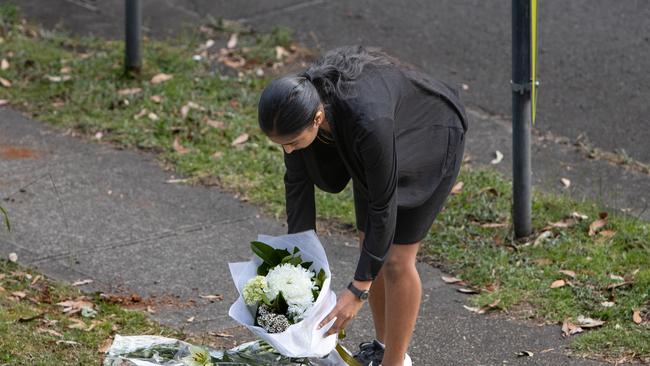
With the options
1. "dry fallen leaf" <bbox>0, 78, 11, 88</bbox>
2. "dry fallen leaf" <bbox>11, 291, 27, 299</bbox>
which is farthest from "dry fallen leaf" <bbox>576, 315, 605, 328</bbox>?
"dry fallen leaf" <bbox>0, 78, 11, 88</bbox>

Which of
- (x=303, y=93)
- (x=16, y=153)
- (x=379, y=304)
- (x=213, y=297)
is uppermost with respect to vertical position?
(x=303, y=93)

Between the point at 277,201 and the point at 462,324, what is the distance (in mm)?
1612

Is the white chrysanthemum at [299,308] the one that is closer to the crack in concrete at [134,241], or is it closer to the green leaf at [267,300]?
the green leaf at [267,300]

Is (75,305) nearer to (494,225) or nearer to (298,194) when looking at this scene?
(298,194)

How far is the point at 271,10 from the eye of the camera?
9.16m

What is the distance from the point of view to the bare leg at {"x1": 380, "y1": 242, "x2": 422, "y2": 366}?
404 centimetres

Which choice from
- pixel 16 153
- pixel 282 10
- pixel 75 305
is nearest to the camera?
pixel 75 305

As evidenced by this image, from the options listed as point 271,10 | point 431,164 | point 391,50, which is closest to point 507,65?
point 391,50

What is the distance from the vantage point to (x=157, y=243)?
5.68 m

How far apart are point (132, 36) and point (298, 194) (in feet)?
12.9

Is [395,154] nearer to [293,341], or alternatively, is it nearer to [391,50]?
[293,341]

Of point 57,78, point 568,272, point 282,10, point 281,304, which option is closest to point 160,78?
point 57,78

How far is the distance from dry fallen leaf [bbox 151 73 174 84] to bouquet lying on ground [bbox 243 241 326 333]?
3970 millimetres

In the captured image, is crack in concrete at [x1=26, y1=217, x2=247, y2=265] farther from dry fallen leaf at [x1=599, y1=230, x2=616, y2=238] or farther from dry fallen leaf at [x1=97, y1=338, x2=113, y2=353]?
dry fallen leaf at [x1=599, y1=230, x2=616, y2=238]
